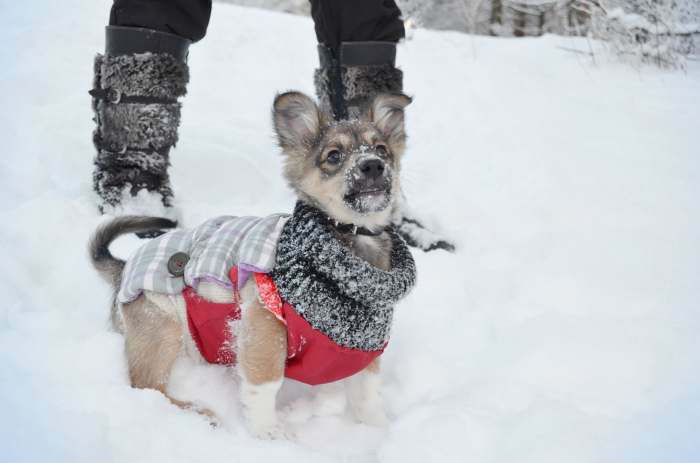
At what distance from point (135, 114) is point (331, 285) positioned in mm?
1924

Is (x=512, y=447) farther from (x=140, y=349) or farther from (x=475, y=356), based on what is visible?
(x=140, y=349)

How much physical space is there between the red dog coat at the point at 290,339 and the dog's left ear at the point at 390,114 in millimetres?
1085

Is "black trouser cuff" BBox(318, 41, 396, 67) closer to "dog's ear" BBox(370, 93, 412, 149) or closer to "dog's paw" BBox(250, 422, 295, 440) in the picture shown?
"dog's ear" BBox(370, 93, 412, 149)

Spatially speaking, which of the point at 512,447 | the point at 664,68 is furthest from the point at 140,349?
the point at 664,68

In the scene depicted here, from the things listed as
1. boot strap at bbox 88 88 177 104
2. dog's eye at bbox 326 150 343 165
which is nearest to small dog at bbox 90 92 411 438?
dog's eye at bbox 326 150 343 165

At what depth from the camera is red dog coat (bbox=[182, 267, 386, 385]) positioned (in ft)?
6.62

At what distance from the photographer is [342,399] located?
93.7 inches

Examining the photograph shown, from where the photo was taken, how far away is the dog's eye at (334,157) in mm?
2363

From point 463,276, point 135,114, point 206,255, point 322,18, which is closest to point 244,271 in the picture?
point 206,255

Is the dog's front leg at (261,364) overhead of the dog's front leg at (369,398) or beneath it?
overhead

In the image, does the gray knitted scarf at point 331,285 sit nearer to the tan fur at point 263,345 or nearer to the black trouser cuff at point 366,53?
the tan fur at point 263,345

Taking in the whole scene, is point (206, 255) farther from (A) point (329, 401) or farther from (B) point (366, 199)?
(A) point (329, 401)

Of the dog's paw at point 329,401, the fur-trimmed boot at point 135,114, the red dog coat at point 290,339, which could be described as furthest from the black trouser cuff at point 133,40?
the dog's paw at point 329,401

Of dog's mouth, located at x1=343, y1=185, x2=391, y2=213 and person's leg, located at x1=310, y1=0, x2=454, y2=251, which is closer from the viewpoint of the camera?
dog's mouth, located at x1=343, y1=185, x2=391, y2=213
